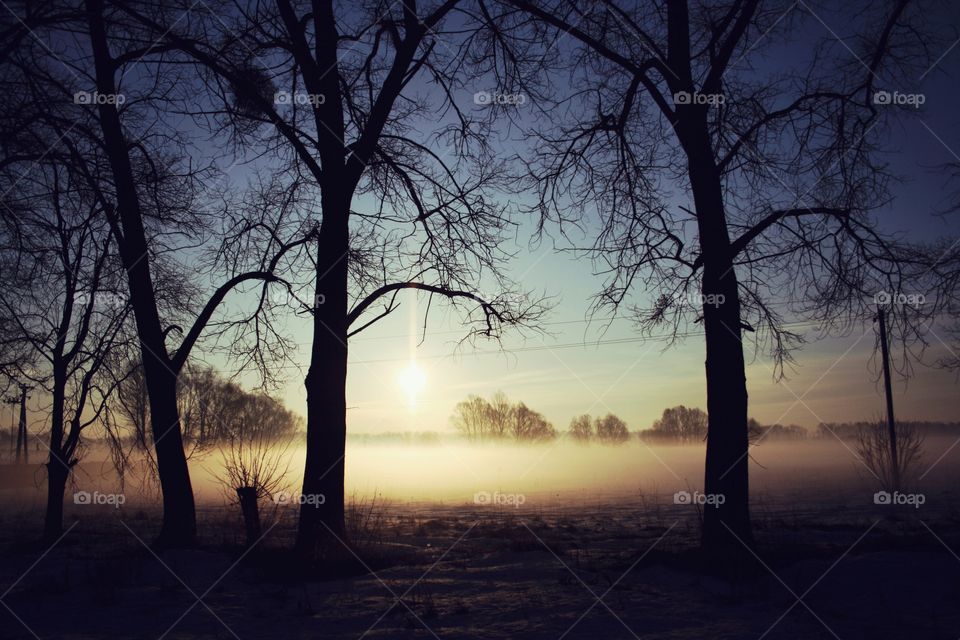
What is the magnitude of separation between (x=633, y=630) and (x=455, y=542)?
265 inches

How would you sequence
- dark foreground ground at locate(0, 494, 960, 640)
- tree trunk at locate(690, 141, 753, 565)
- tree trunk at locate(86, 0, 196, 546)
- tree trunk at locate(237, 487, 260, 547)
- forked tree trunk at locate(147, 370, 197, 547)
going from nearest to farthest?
dark foreground ground at locate(0, 494, 960, 640) → tree trunk at locate(690, 141, 753, 565) → tree trunk at locate(237, 487, 260, 547) → forked tree trunk at locate(147, 370, 197, 547) → tree trunk at locate(86, 0, 196, 546)

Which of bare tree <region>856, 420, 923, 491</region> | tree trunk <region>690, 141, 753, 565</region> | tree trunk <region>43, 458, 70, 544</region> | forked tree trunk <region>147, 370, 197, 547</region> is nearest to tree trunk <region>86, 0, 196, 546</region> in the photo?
forked tree trunk <region>147, 370, 197, 547</region>

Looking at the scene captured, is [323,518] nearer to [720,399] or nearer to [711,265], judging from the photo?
[720,399]

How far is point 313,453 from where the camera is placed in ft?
28.4

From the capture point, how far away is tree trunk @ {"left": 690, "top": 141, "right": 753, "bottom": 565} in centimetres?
786

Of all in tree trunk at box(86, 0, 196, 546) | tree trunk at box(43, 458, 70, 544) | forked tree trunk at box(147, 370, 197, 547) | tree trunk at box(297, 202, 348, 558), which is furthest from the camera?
tree trunk at box(43, 458, 70, 544)

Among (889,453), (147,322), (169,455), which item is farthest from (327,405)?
(889,453)

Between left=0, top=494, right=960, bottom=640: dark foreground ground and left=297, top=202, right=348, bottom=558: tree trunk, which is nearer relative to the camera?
left=0, top=494, right=960, bottom=640: dark foreground ground

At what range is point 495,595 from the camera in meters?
6.57

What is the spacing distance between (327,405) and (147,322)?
4.66 metres

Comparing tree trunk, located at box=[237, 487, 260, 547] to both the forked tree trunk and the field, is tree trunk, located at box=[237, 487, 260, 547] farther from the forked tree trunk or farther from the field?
the forked tree trunk

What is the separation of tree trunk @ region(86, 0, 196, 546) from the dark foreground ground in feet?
3.75

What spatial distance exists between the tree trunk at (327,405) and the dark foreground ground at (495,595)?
0.62 meters

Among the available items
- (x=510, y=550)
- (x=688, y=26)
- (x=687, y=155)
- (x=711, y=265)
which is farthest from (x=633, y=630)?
(x=688, y=26)
